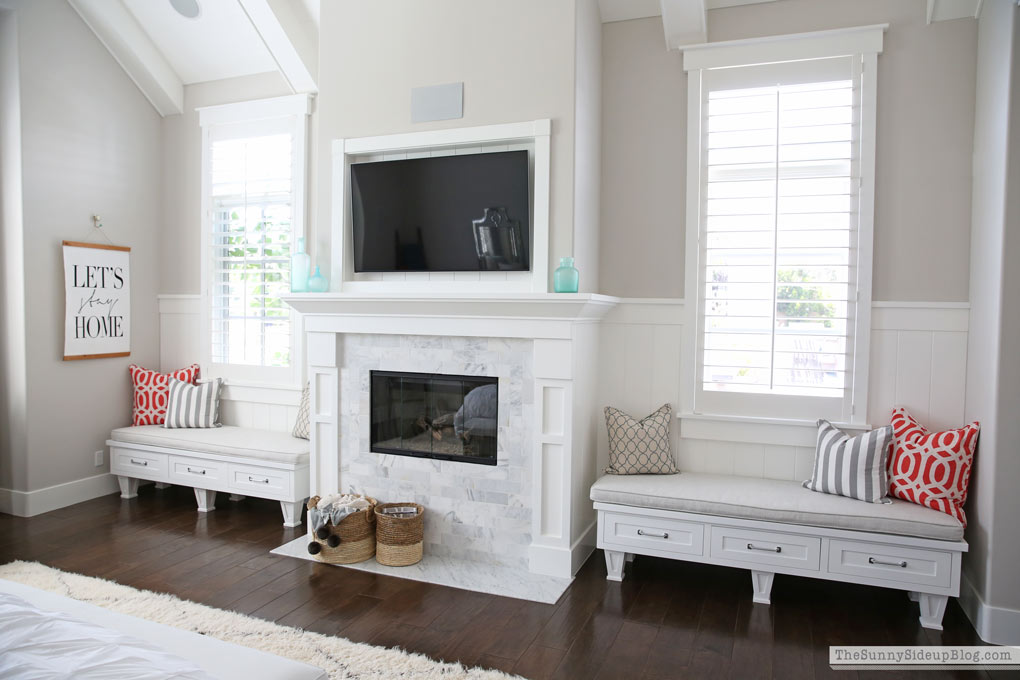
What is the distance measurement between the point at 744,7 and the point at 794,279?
150cm

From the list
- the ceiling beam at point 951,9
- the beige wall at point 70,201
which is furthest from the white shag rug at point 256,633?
the ceiling beam at point 951,9

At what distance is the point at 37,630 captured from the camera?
1.44m

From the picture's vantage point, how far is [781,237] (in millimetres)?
3492

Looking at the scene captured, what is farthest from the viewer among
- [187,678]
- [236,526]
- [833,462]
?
[236,526]

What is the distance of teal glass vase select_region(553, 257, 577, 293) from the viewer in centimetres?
325

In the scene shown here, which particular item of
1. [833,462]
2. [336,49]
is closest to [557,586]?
[833,462]

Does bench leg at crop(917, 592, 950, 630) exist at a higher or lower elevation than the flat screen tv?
lower

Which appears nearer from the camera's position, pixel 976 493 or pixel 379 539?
pixel 976 493

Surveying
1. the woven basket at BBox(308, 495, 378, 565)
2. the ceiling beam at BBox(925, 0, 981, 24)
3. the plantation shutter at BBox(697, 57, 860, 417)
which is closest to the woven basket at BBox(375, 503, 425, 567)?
the woven basket at BBox(308, 495, 378, 565)

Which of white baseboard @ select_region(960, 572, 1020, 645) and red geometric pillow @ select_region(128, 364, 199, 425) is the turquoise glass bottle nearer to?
red geometric pillow @ select_region(128, 364, 199, 425)

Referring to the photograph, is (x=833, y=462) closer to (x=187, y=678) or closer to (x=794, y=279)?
(x=794, y=279)

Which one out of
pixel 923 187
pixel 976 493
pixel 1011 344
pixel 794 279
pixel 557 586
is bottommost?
pixel 557 586

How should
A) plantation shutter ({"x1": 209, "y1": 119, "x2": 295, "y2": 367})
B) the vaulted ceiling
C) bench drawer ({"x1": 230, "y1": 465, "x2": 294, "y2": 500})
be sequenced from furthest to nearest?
plantation shutter ({"x1": 209, "y1": 119, "x2": 295, "y2": 367}) → the vaulted ceiling → bench drawer ({"x1": 230, "y1": 465, "x2": 294, "y2": 500})

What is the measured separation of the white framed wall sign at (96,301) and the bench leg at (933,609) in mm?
5185
